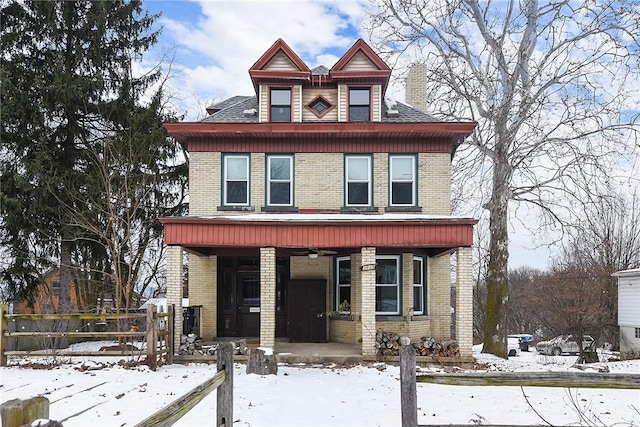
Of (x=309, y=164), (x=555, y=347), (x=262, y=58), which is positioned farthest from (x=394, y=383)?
(x=555, y=347)

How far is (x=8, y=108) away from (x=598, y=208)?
2291cm

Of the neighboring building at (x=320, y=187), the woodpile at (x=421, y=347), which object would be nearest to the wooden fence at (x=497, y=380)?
the woodpile at (x=421, y=347)

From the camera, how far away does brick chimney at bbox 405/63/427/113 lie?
19.5m

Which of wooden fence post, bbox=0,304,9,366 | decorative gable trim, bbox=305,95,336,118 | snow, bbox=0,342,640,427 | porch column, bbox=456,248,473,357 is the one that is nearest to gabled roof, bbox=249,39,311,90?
decorative gable trim, bbox=305,95,336,118

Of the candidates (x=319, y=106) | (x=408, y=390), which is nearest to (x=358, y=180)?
(x=319, y=106)

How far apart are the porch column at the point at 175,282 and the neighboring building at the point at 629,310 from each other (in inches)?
802

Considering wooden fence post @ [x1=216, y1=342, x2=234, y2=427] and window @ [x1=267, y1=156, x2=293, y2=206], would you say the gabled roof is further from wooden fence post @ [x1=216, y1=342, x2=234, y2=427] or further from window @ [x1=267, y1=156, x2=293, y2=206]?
wooden fence post @ [x1=216, y1=342, x2=234, y2=427]

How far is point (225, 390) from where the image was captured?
5.91 metres

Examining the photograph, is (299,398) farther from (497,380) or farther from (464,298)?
(464,298)

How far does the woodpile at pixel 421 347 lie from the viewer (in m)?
14.3

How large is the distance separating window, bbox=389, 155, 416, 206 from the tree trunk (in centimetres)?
441

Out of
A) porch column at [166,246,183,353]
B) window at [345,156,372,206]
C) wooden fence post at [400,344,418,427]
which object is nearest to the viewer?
wooden fence post at [400,344,418,427]

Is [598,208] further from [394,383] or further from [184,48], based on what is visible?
[184,48]

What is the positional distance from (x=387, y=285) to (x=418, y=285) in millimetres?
1171
